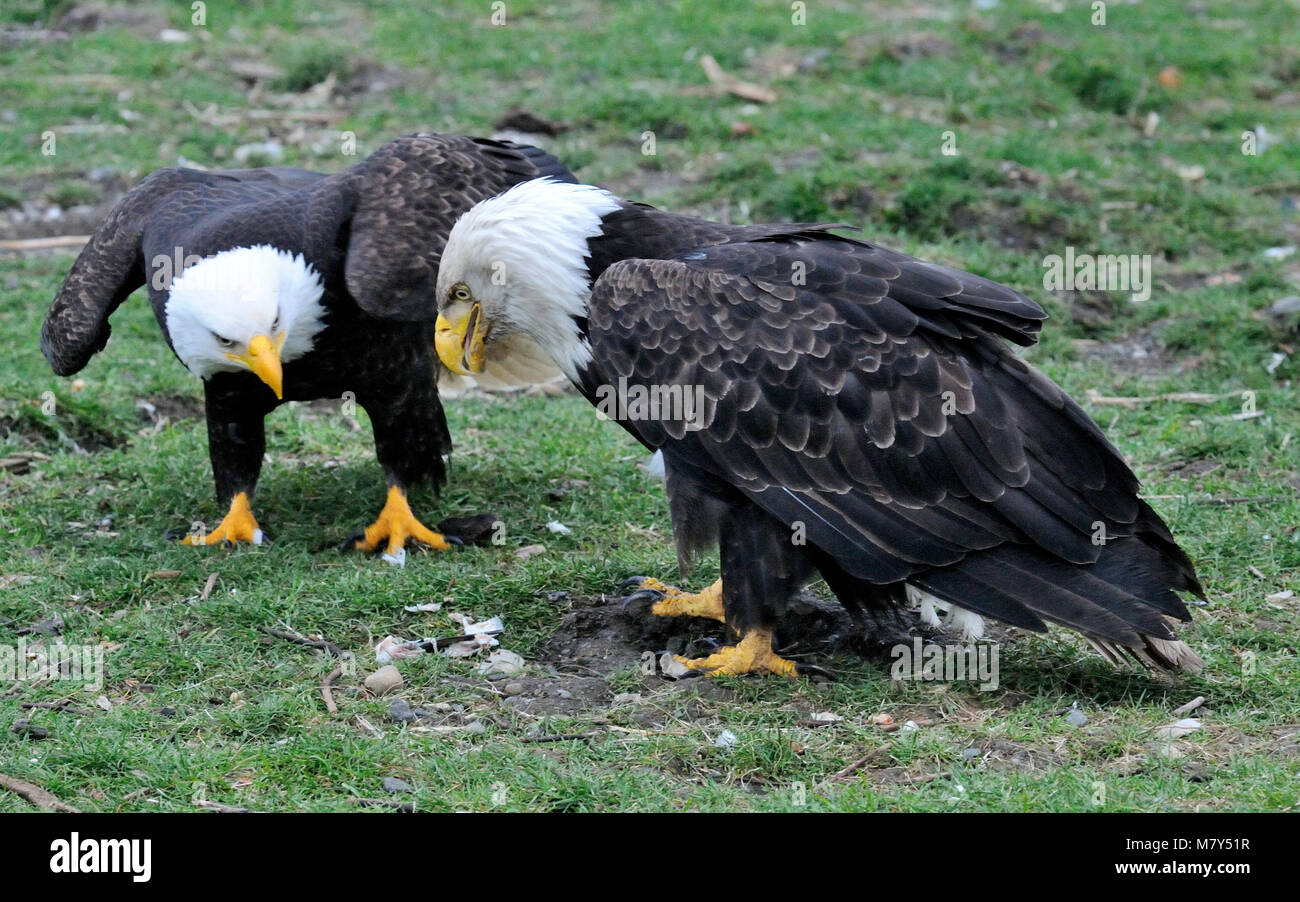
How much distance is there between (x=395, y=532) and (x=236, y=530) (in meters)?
0.73

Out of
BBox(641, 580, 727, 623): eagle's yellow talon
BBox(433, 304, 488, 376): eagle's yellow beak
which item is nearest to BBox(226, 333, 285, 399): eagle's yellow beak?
BBox(433, 304, 488, 376): eagle's yellow beak

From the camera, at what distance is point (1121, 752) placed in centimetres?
500

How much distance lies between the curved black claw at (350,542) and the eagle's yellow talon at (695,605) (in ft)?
5.20

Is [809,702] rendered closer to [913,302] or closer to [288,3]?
[913,302]

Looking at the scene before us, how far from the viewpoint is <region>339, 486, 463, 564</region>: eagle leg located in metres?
7.03

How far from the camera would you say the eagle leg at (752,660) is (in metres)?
5.73

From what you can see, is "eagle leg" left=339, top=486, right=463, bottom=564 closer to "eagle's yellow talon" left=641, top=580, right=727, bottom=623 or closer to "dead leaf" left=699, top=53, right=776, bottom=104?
"eagle's yellow talon" left=641, top=580, right=727, bottom=623

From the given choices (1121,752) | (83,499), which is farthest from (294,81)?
(1121,752)

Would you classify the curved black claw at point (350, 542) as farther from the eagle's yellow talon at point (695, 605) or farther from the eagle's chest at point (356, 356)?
the eagle's yellow talon at point (695, 605)

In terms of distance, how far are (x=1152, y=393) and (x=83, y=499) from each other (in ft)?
18.3

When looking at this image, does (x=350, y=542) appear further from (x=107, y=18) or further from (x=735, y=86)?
(x=107, y=18)

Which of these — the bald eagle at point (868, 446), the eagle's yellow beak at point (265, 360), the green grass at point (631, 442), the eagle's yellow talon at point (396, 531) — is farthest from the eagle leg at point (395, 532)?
the bald eagle at point (868, 446)

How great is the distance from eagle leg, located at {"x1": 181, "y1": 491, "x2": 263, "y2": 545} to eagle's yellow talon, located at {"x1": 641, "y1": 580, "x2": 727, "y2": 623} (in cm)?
201

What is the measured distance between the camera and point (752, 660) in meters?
5.73
